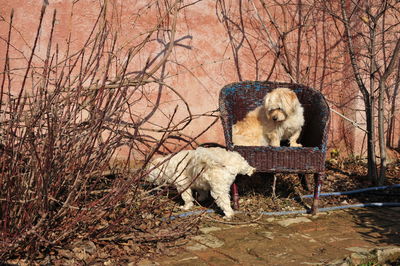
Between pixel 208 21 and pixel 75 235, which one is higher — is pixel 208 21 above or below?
above

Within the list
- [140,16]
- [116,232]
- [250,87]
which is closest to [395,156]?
[250,87]

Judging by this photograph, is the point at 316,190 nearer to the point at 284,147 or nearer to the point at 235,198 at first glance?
the point at 284,147

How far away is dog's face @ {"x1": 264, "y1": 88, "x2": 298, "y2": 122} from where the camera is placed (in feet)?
17.7

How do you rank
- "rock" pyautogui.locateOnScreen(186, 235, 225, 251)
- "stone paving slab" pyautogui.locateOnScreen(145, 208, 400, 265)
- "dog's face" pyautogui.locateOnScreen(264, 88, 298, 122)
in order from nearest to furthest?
"stone paving slab" pyautogui.locateOnScreen(145, 208, 400, 265) < "rock" pyautogui.locateOnScreen(186, 235, 225, 251) < "dog's face" pyautogui.locateOnScreen(264, 88, 298, 122)

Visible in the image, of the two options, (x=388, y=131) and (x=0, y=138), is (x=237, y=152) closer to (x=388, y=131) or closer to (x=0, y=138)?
(x=0, y=138)

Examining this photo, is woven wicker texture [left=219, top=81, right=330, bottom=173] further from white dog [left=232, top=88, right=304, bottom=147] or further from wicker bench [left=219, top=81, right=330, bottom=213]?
white dog [left=232, top=88, right=304, bottom=147]

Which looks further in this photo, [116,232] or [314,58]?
[314,58]

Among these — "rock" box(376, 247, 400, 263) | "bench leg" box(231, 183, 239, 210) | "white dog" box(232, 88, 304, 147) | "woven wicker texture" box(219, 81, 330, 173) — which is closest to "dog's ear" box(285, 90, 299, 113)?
"white dog" box(232, 88, 304, 147)

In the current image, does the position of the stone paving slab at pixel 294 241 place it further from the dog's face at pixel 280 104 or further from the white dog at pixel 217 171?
the dog's face at pixel 280 104

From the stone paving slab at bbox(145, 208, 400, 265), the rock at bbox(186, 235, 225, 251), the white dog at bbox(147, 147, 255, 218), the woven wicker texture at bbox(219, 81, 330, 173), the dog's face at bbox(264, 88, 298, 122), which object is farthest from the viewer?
the dog's face at bbox(264, 88, 298, 122)

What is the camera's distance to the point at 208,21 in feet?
22.5

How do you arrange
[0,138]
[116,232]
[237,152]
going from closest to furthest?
[0,138], [116,232], [237,152]

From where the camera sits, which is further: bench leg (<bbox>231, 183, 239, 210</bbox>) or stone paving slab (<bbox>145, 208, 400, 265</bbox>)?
bench leg (<bbox>231, 183, 239, 210</bbox>)

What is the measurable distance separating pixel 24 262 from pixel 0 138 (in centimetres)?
104
